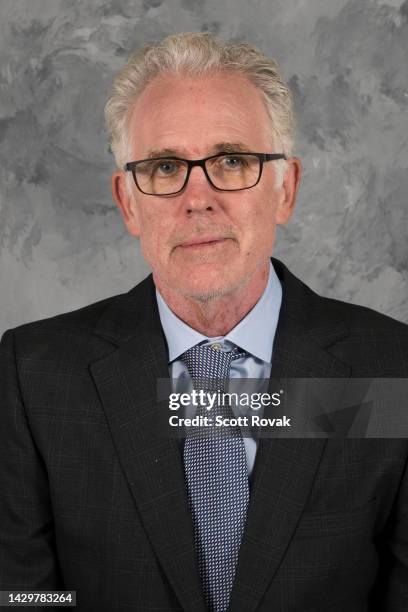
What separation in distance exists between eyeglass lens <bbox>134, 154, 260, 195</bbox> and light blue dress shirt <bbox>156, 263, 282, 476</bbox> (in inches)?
13.6

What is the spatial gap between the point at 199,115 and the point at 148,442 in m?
0.84

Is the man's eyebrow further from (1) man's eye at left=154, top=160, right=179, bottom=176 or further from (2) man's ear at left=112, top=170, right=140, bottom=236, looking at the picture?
(2) man's ear at left=112, top=170, right=140, bottom=236

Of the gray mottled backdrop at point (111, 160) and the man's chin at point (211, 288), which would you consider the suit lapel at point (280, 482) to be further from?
the gray mottled backdrop at point (111, 160)

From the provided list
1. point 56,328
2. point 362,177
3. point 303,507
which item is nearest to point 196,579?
point 303,507

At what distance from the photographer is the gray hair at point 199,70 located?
2.69 metres

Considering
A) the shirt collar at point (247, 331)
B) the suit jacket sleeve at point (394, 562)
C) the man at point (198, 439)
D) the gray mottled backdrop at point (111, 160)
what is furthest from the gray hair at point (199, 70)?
the gray mottled backdrop at point (111, 160)

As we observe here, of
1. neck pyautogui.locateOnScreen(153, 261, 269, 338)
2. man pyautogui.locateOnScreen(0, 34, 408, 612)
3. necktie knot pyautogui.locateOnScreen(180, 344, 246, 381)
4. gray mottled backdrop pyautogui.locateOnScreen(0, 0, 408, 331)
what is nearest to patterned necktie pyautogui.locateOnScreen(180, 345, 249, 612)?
man pyautogui.locateOnScreen(0, 34, 408, 612)

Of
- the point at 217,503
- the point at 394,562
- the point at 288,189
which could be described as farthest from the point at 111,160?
the point at 394,562

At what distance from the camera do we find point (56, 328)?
9.45ft

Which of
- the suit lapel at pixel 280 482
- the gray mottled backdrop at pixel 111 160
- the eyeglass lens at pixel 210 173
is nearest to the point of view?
the suit lapel at pixel 280 482

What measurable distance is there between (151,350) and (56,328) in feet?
0.98

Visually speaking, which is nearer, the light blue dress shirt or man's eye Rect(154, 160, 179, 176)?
man's eye Rect(154, 160, 179, 176)

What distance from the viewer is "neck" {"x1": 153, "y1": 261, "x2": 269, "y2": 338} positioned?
279 cm

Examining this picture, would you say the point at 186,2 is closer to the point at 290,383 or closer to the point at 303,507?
the point at 290,383
